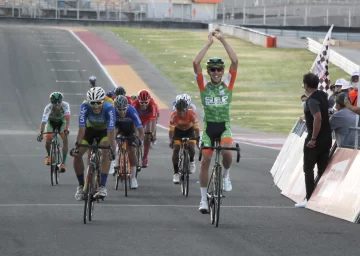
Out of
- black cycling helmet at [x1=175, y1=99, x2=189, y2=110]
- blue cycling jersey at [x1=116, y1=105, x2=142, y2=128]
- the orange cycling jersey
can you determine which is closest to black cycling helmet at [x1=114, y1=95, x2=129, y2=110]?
blue cycling jersey at [x1=116, y1=105, x2=142, y2=128]

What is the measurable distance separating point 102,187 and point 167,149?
13714 mm

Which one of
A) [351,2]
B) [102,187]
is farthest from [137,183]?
[351,2]

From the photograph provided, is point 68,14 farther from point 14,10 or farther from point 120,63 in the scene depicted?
point 120,63

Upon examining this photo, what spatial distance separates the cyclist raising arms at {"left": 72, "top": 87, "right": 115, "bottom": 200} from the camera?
42.2ft

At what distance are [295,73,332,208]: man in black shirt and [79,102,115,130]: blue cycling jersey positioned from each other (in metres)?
2.91

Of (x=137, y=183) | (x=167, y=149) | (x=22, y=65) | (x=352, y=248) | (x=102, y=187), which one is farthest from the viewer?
(x=22, y=65)

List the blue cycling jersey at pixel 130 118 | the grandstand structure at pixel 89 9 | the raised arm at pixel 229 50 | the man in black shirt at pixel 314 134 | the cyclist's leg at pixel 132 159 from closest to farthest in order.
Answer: the raised arm at pixel 229 50
the man in black shirt at pixel 314 134
the blue cycling jersey at pixel 130 118
the cyclist's leg at pixel 132 159
the grandstand structure at pixel 89 9

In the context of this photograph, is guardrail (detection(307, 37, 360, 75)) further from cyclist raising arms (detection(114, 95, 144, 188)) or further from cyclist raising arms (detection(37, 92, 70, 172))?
cyclist raising arms (detection(114, 95, 144, 188))

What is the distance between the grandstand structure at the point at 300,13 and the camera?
72688mm

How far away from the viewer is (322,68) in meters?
20.0

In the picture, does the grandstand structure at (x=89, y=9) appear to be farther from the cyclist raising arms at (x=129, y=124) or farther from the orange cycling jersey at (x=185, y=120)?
the cyclist raising arms at (x=129, y=124)

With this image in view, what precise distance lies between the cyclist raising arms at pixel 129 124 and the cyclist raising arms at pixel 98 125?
2.26m

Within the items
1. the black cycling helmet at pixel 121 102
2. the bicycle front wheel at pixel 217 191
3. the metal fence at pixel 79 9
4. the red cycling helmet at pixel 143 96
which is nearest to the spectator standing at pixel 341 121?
the bicycle front wheel at pixel 217 191

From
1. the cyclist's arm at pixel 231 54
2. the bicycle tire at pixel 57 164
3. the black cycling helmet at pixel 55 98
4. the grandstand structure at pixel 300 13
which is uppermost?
the grandstand structure at pixel 300 13
